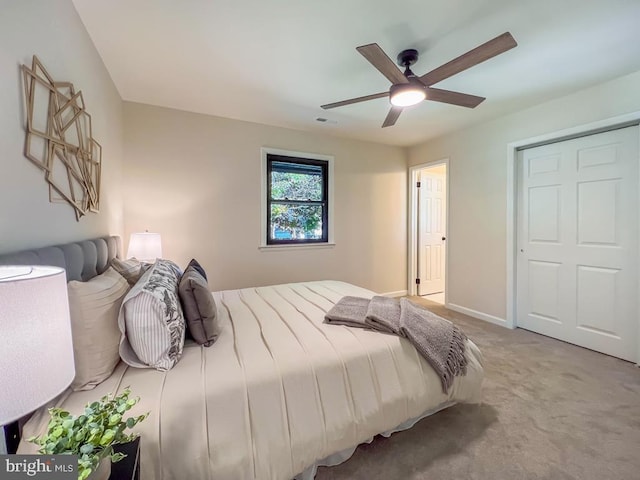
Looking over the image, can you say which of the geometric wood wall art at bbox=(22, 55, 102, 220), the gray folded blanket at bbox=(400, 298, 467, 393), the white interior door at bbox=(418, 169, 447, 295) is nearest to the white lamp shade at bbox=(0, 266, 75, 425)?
the geometric wood wall art at bbox=(22, 55, 102, 220)

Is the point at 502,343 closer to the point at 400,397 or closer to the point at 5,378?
the point at 400,397

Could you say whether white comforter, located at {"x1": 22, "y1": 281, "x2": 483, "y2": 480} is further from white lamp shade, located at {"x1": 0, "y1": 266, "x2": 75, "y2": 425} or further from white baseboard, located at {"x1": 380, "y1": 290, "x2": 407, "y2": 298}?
white baseboard, located at {"x1": 380, "y1": 290, "x2": 407, "y2": 298}

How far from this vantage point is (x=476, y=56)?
1629 millimetres

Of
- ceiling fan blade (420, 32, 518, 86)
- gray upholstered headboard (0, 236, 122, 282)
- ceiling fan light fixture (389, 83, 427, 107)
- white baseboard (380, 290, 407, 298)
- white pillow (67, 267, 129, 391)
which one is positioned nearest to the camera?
gray upholstered headboard (0, 236, 122, 282)

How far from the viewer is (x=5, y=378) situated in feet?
1.68

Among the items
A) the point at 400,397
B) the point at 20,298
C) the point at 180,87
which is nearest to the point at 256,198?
the point at 180,87

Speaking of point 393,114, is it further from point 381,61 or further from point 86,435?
point 86,435

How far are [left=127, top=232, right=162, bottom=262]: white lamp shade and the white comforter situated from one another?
55.9 inches

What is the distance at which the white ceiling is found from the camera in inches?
65.3

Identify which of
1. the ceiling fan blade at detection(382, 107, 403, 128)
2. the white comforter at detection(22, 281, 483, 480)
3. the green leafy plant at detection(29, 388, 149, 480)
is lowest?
the white comforter at detection(22, 281, 483, 480)

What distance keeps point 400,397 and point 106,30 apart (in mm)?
2851

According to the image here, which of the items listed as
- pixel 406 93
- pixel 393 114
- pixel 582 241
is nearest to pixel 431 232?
pixel 582 241

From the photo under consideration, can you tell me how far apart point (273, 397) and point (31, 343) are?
828mm

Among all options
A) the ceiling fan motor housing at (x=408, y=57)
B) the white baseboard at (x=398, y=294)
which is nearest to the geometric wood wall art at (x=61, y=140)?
the ceiling fan motor housing at (x=408, y=57)
